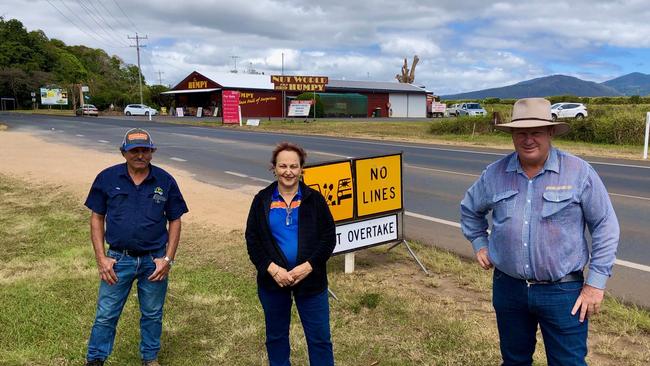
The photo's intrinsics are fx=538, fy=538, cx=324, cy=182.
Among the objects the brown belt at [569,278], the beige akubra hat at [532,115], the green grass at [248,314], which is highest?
the beige akubra hat at [532,115]

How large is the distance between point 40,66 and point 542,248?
313 feet

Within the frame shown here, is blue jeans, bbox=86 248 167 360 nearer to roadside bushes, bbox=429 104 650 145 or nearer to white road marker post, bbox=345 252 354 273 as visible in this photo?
white road marker post, bbox=345 252 354 273

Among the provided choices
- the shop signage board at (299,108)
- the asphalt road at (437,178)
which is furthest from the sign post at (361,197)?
the shop signage board at (299,108)

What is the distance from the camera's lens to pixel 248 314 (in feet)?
14.3

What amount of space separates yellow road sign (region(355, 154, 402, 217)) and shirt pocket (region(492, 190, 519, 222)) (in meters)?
2.73

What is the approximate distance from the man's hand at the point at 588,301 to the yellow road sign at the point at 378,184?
3.00 m

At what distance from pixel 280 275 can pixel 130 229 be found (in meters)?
1.05

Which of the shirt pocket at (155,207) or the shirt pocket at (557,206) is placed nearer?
the shirt pocket at (557,206)

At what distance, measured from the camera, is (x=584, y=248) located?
2506 mm

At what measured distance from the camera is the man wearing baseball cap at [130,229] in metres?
3.28

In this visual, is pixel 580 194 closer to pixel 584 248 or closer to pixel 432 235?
pixel 584 248

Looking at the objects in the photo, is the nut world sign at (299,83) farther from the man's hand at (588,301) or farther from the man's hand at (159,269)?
the man's hand at (588,301)

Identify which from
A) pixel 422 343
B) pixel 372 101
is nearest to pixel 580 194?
pixel 422 343

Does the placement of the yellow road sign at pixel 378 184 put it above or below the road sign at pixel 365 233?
above
